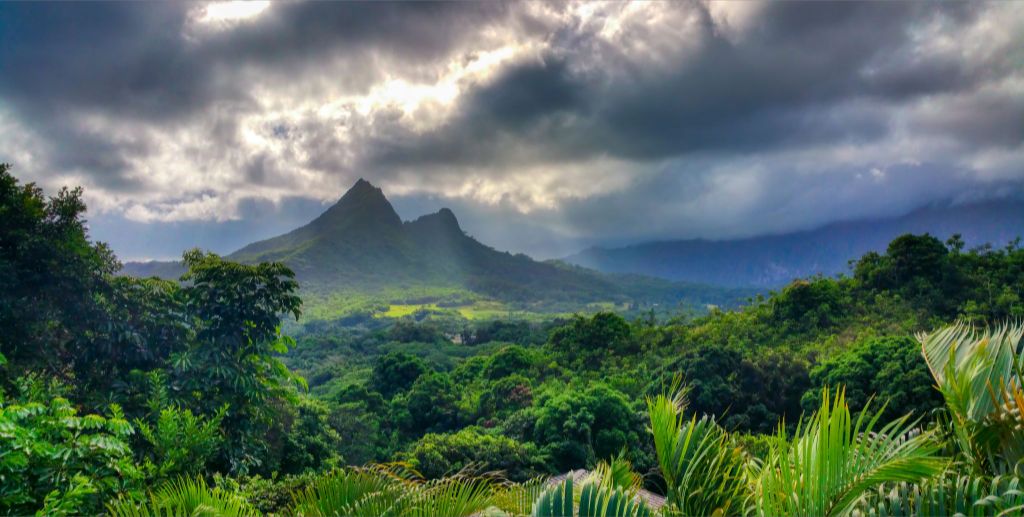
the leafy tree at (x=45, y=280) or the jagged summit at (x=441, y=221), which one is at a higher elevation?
the jagged summit at (x=441, y=221)

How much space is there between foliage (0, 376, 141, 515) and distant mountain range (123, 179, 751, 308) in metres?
78.8

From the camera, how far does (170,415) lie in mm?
5297

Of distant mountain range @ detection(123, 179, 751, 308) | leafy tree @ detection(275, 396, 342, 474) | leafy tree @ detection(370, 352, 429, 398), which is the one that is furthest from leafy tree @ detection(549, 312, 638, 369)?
distant mountain range @ detection(123, 179, 751, 308)

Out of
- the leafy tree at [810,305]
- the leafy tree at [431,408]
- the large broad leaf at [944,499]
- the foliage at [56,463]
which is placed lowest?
the leafy tree at [431,408]

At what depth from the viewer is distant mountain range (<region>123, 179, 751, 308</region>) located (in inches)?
3447

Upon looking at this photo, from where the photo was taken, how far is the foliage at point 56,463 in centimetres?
348

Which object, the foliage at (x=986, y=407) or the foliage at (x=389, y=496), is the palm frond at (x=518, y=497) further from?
the foliage at (x=986, y=407)

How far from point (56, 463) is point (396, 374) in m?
19.4

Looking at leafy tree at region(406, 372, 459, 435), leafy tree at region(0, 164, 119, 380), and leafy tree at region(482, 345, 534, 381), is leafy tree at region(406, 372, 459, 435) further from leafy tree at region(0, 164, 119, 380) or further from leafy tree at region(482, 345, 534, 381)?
leafy tree at region(0, 164, 119, 380)

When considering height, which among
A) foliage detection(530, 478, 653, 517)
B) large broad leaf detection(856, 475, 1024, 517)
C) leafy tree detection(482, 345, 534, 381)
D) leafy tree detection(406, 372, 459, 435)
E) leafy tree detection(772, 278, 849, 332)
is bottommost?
leafy tree detection(406, 372, 459, 435)

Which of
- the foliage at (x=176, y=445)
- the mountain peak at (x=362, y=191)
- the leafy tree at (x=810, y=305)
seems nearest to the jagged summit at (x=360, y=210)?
the mountain peak at (x=362, y=191)

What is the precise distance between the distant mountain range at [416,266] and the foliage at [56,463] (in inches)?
3102

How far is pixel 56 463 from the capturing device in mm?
3936

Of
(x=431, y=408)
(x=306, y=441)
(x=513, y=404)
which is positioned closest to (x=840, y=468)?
(x=306, y=441)
